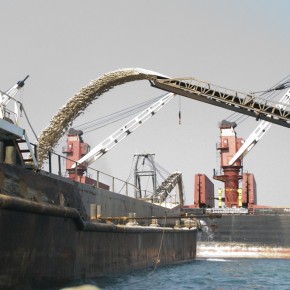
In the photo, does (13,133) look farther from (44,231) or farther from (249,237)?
(249,237)

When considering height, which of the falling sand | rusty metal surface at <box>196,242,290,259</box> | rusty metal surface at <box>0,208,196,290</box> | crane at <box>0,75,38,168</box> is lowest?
rusty metal surface at <box>196,242,290,259</box>

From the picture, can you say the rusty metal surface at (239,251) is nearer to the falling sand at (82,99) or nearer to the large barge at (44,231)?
the falling sand at (82,99)

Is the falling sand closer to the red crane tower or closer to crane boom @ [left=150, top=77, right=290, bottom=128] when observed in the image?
crane boom @ [left=150, top=77, right=290, bottom=128]

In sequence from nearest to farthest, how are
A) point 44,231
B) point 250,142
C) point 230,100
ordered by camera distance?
point 44,231 < point 230,100 < point 250,142

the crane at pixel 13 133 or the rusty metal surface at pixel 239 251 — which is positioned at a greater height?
the crane at pixel 13 133

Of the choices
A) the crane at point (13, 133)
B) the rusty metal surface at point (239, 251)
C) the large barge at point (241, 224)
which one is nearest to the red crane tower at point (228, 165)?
the large barge at point (241, 224)

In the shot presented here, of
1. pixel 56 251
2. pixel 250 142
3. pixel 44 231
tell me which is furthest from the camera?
pixel 250 142

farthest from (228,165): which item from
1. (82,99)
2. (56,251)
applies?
(56,251)

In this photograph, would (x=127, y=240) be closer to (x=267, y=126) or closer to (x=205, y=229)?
(x=205, y=229)

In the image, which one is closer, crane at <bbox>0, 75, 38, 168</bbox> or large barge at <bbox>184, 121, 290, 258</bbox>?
crane at <bbox>0, 75, 38, 168</bbox>

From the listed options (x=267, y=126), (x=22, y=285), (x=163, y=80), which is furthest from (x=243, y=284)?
(x=267, y=126)

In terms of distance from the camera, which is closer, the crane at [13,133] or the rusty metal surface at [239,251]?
the crane at [13,133]

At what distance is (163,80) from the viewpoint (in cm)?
3347

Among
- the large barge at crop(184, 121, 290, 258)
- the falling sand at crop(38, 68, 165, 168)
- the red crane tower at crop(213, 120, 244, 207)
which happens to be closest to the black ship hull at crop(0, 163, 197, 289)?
the falling sand at crop(38, 68, 165, 168)
